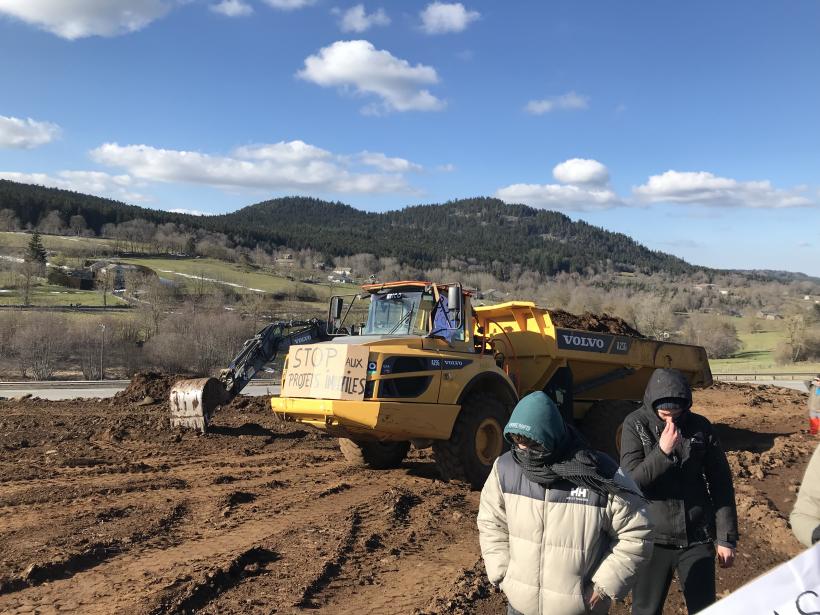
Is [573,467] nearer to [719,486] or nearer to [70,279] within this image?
[719,486]

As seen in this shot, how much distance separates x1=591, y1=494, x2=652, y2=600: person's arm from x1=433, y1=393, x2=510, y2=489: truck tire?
5.42 meters

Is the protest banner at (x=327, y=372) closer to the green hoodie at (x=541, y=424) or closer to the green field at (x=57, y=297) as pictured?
the green hoodie at (x=541, y=424)

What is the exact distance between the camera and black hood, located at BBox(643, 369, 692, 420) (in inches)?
137

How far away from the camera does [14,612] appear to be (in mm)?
4832

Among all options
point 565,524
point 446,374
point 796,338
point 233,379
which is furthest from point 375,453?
point 796,338

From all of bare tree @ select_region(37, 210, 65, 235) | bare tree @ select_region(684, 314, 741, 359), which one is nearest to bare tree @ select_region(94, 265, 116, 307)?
bare tree @ select_region(37, 210, 65, 235)

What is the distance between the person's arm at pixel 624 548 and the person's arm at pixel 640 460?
69 centimetres

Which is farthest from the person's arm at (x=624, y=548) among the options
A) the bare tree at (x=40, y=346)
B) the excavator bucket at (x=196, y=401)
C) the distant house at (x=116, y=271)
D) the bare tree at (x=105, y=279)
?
the distant house at (x=116, y=271)

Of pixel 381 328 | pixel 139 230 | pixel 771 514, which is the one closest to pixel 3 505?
pixel 381 328

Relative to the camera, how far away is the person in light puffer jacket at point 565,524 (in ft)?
9.04

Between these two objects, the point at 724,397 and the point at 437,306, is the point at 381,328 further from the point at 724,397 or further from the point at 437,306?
the point at 724,397

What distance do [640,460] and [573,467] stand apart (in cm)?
106

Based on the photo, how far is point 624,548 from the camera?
2758mm

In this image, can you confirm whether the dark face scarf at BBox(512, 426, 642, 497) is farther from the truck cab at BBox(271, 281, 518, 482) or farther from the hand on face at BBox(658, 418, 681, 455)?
the truck cab at BBox(271, 281, 518, 482)
